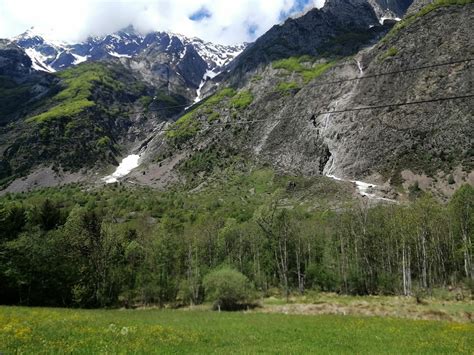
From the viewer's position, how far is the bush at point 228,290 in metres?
61.0

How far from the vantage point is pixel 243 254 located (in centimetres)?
9850

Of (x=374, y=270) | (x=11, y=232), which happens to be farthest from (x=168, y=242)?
(x=374, y=270)

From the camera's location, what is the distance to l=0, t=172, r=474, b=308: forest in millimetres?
61500

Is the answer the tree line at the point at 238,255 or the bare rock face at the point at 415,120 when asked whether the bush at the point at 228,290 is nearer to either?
the tree line at the point at 238,255

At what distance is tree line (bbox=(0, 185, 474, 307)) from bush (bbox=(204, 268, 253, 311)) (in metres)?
10.7

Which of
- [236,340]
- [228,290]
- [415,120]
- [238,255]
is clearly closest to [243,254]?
[238,255]

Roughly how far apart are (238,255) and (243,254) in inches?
195

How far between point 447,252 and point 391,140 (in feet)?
303

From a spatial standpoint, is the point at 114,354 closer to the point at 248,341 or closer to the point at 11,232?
the point at 248,341

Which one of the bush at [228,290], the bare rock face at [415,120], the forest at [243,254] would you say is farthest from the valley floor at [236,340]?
the bare rock face at [415,120]

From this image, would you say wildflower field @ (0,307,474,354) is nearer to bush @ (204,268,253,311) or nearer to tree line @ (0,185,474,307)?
bush @ (204,268,253,311)

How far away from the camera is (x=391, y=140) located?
17288 centimetres

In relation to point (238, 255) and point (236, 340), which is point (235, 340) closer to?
point (236, 340)

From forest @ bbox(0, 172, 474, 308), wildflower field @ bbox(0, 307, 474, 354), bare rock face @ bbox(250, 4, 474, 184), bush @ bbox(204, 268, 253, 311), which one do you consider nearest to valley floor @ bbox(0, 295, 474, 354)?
wildflower field @ bbox(0, 307, 474, 354)
